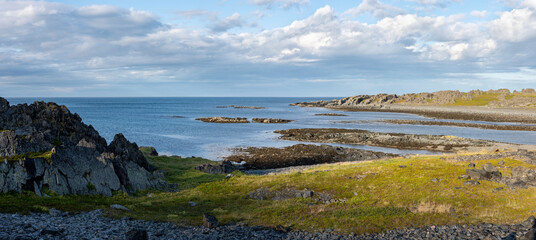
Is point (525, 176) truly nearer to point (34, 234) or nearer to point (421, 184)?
point (421, 184)

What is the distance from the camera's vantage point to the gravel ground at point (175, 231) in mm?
20000

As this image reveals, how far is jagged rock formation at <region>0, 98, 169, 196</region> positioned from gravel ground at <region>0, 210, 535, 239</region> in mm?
6496

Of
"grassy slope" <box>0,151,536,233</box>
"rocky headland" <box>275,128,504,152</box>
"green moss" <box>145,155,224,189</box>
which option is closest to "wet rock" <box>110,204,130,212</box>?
"grassy slope" <box>0,151,536,233</box>

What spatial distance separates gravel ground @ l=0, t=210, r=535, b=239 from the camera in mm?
20000

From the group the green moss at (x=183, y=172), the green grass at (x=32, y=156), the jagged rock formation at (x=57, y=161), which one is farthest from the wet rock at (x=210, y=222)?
the green grass at (x=32, y=156)

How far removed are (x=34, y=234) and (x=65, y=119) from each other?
27106 millimetres

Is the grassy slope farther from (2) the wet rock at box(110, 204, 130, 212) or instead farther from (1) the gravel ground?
(1) the gravel ground

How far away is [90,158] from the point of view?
32.5 m

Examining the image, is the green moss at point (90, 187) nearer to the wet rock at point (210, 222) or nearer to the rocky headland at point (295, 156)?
the wet rock at point (210, 222)

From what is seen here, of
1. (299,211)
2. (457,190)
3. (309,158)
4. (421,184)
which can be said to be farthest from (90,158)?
(309,158)

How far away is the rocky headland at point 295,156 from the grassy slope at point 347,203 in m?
26.8

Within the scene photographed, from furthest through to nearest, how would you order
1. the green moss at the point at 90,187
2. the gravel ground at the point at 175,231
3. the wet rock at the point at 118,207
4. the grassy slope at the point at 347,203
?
the green moss at the point at 90,187
the wet rock at the point at 118,207
the grassy slope at the point at 347,203
the gravel ground at the point at 175,231

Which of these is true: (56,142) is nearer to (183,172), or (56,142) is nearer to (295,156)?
(183,172)

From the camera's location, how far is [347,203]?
29.1 m
